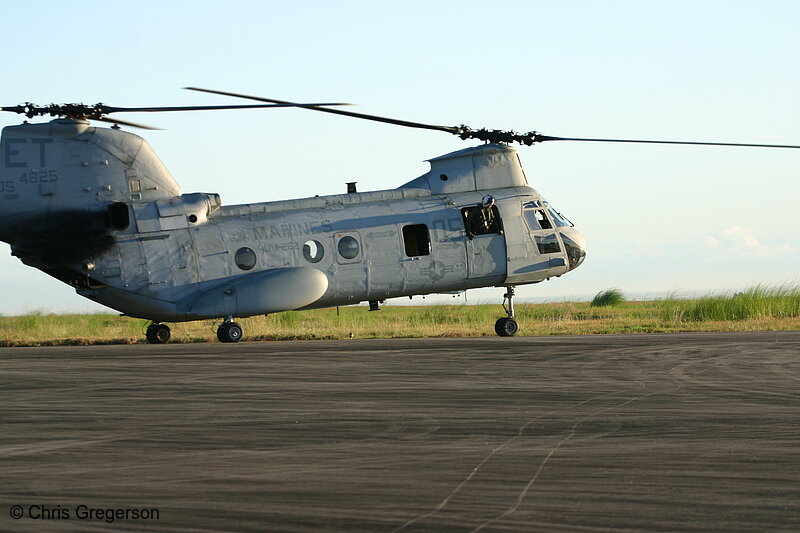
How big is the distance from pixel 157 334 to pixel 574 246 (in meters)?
11.5

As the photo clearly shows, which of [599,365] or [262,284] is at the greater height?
[262,284]

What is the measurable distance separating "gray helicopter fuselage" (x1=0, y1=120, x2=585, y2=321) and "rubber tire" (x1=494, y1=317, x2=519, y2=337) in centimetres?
106

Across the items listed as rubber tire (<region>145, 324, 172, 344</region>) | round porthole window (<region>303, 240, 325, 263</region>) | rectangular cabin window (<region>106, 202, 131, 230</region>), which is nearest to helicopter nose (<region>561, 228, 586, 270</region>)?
round porthole window (<region>303, 240, 325, 263</region>)

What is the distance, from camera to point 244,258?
76.2 ft

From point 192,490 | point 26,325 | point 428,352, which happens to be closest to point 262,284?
point 428,352

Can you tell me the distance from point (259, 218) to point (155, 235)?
8.47ft

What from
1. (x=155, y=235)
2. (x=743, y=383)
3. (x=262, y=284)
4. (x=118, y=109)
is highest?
(x=118, y=109)

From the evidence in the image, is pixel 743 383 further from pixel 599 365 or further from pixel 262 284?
pixel 262 284

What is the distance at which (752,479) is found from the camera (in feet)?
25.5

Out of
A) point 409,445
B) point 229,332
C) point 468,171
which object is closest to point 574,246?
point 468,171

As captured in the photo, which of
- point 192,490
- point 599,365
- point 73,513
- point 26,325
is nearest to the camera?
point 73,513

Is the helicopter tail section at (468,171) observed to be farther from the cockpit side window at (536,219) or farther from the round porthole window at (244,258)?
the round porthole window at (244,258)

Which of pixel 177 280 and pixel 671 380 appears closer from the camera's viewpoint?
pixel 671 380

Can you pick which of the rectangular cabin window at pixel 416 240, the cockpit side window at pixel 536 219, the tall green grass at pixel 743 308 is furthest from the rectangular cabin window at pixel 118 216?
the tall green grass at pixel 743 308
